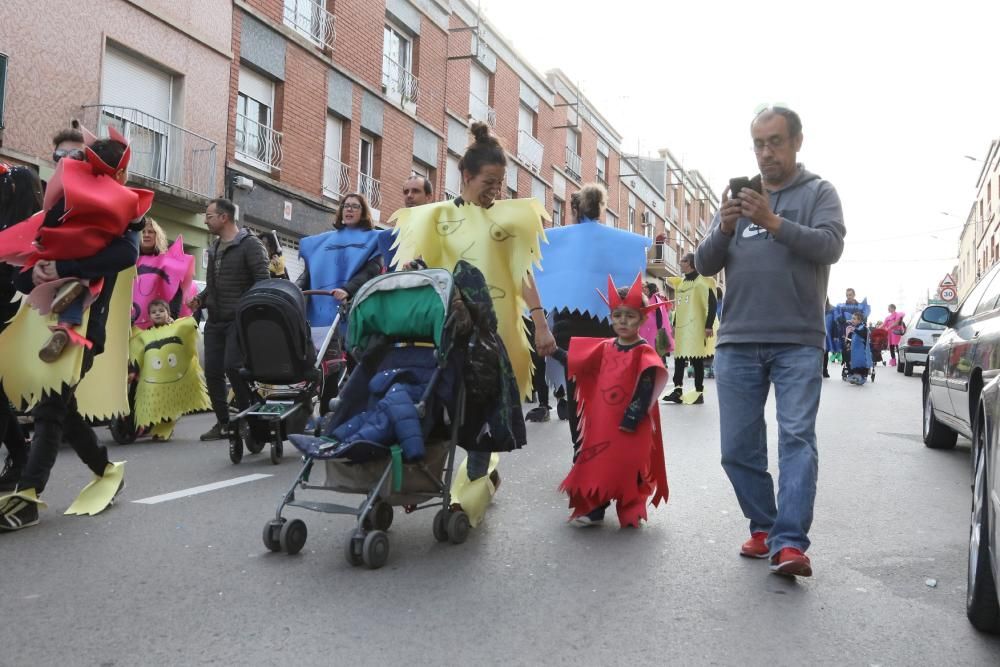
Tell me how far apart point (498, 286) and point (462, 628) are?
7.59 feet

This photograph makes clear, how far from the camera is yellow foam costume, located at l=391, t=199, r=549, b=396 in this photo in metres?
5.14

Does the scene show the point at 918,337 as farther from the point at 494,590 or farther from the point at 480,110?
the point at 494,590

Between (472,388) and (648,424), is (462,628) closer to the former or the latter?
(472,388)

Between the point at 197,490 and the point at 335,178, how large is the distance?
1798 cm

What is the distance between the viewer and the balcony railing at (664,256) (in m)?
52.4

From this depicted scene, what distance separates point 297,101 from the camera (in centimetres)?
2112

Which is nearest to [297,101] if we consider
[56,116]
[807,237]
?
[56,116]

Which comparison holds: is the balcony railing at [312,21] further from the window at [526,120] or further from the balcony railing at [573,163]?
the balcony railing at [573,163]

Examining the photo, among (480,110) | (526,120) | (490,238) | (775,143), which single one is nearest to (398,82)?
(480,110)

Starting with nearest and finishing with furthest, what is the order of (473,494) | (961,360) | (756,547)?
(756,547), (473,494), (961,360)

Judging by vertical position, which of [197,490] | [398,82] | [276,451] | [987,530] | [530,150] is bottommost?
[197,490]

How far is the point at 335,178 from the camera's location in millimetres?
22922

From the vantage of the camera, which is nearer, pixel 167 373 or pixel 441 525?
pixel 441 525

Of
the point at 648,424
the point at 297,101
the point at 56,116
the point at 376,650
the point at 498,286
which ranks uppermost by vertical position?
the point at 297,101
